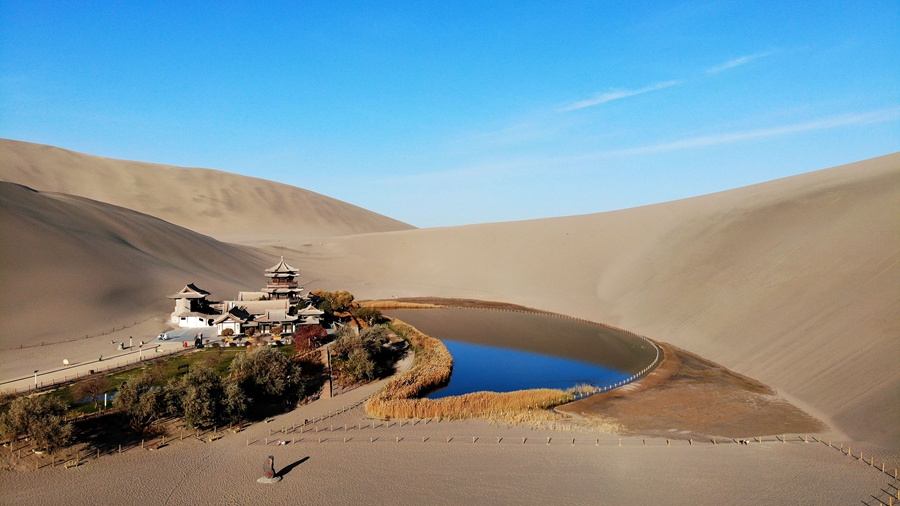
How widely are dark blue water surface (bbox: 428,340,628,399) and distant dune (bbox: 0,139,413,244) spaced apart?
81905 mm

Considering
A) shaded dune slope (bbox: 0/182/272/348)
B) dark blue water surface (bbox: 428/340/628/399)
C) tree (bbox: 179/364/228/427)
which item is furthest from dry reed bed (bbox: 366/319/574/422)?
shaded dune slope (bbox: 0/182/272/348)

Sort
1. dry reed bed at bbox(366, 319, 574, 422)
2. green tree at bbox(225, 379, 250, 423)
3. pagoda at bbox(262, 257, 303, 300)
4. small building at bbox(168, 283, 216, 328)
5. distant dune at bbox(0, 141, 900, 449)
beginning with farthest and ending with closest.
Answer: pagoda at bbox(262, 257, 303, 300)
small building at bbox(168, 283, 216, 328)
distant dune at bbox(0, 141, 900, 449)
dry reed bed at bbox(366, 319, 574, 422)
green tree at bbox(225, 379, 250, 423)

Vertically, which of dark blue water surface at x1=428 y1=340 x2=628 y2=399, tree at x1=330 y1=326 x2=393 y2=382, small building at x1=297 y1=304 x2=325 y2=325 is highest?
small building at x1=297 y1=304 x2=325 y2=325

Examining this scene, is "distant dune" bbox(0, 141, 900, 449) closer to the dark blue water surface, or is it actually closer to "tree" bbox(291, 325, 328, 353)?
the dark blue water surface

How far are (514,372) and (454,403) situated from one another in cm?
785

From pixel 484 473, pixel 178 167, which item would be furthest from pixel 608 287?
pixel 178 167

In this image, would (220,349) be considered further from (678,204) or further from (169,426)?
(678,204)

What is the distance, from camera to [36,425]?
637 inches

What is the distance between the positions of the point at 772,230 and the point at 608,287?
15498mm

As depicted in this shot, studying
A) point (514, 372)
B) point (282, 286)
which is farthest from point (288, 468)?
point (282, 286)

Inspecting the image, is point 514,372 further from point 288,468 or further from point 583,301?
point 583,301

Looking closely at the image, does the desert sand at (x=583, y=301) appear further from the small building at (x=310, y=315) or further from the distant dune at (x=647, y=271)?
the small building at (x=310, y=315)

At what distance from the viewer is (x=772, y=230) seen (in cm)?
4400

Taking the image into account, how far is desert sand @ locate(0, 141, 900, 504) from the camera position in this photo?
592 inches
